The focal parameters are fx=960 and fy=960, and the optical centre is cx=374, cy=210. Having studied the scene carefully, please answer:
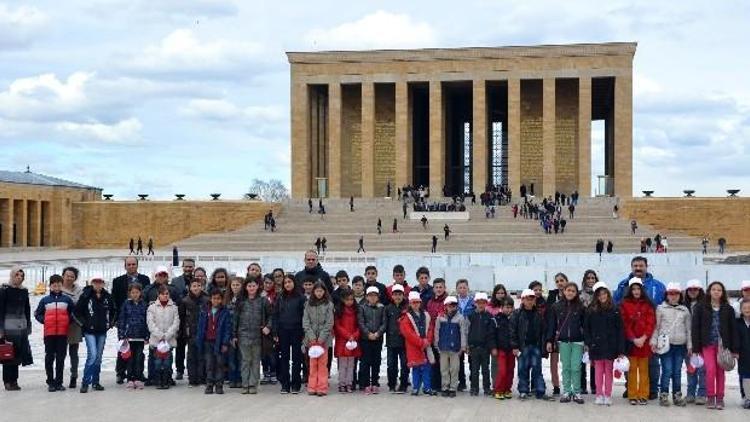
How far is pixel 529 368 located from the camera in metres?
10.2

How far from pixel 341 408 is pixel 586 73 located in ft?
146

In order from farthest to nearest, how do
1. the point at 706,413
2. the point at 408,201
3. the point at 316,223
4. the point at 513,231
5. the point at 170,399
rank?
the point at 408,201 → the point at 316,223 → the point at 513,231 → the point at 170,399 → the point at 706,413

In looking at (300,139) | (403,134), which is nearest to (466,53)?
(403,134)

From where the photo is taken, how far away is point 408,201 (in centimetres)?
5028

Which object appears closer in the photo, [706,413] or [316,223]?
[706,413]

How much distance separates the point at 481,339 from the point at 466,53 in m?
43.8

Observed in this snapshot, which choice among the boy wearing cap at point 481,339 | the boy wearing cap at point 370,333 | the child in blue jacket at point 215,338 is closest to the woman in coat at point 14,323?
the child in blue jacket at point 215,338

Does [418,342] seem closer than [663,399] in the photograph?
No

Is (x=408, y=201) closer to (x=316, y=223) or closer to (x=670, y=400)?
(x=316, y=223)

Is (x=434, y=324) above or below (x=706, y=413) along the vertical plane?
above

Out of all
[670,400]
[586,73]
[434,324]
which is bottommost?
[670,400]

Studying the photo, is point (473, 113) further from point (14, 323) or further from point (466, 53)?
point (14, 323)

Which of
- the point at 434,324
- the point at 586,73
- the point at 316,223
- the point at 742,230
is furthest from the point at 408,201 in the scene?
Answer: the point at 434,324

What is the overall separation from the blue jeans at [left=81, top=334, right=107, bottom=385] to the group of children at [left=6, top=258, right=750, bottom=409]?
0.02 m
